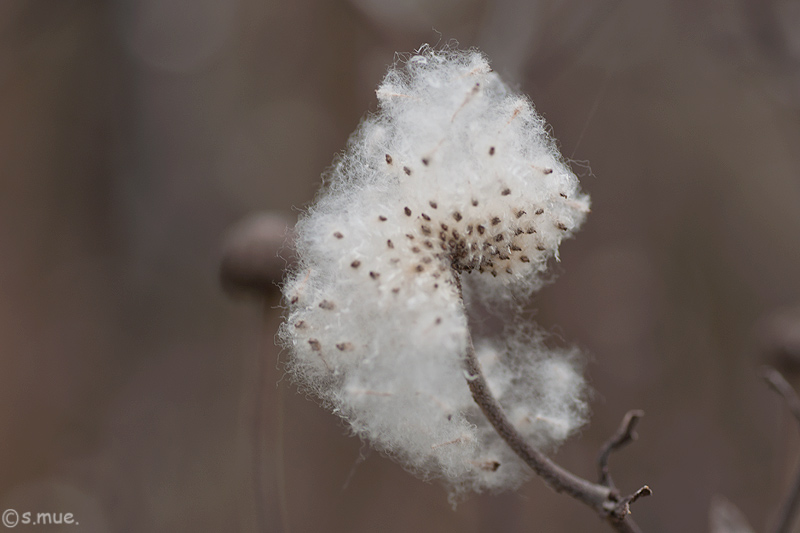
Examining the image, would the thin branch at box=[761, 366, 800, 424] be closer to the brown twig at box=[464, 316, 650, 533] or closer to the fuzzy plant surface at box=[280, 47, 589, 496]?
the brown twig at box=[464, 316, 650, 533]

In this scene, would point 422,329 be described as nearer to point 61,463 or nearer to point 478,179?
point 478,179

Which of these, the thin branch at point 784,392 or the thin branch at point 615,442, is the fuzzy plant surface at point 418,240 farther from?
the thin branch at point 784,392

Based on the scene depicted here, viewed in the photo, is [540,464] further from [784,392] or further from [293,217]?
[293,217]

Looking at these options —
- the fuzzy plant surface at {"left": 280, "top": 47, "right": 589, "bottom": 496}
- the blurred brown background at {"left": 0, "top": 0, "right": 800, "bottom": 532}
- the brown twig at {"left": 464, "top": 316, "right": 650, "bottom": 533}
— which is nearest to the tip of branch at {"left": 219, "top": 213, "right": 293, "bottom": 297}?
the blurred brown background at {"left": 0, "top": 0, "right": 800, "bottom": 532}

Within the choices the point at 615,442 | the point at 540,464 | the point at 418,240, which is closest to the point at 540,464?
the point at 540,464

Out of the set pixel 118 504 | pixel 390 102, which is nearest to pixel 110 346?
pixel 118 504

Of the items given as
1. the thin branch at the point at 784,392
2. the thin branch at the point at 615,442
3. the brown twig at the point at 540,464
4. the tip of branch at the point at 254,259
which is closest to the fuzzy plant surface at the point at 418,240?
the brown twig at the point at 540,464

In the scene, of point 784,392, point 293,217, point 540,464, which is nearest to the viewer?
point 540,464
